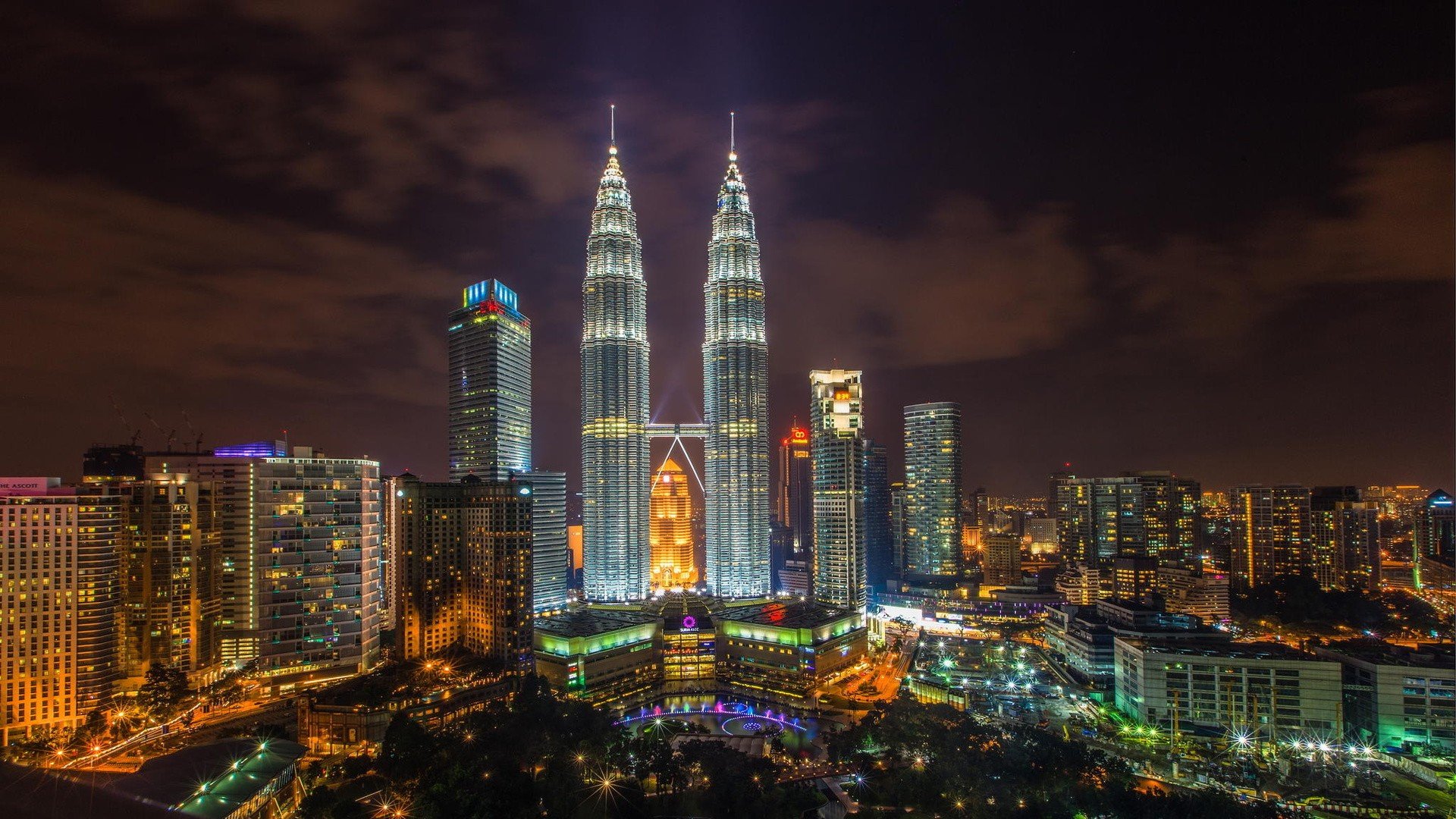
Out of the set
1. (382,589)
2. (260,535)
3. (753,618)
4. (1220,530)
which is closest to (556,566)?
(382,589)

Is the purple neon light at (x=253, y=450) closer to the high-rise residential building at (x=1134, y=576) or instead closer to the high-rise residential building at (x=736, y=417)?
the high-rise residential building at (x=736, y=417)

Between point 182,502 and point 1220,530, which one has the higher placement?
point 182,502

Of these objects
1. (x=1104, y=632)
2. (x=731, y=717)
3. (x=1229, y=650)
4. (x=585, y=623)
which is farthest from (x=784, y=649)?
(x=1229, y=650)

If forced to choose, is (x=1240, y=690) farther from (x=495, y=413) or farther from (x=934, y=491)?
(x=495, y=413)

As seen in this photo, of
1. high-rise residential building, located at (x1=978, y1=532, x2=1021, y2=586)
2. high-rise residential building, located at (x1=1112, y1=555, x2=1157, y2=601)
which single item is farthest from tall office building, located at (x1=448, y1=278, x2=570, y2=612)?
high-rise residential building, located at (x1=1112, y1=555, x2=1157, y2=601)

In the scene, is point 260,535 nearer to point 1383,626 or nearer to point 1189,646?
point 1189,646

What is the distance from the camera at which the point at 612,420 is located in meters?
40.6

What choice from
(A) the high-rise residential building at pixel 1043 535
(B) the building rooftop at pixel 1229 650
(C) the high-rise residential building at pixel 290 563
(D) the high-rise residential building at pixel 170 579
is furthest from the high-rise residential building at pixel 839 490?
(A) the high-rise residential building at pixel 1043 535

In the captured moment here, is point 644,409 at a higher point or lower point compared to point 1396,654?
higher

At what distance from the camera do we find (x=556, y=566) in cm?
3822

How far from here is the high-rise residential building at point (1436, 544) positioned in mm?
35094

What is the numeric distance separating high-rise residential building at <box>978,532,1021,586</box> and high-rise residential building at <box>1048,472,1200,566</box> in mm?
3691

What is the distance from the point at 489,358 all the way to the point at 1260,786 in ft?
110

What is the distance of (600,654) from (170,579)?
13421 mm
